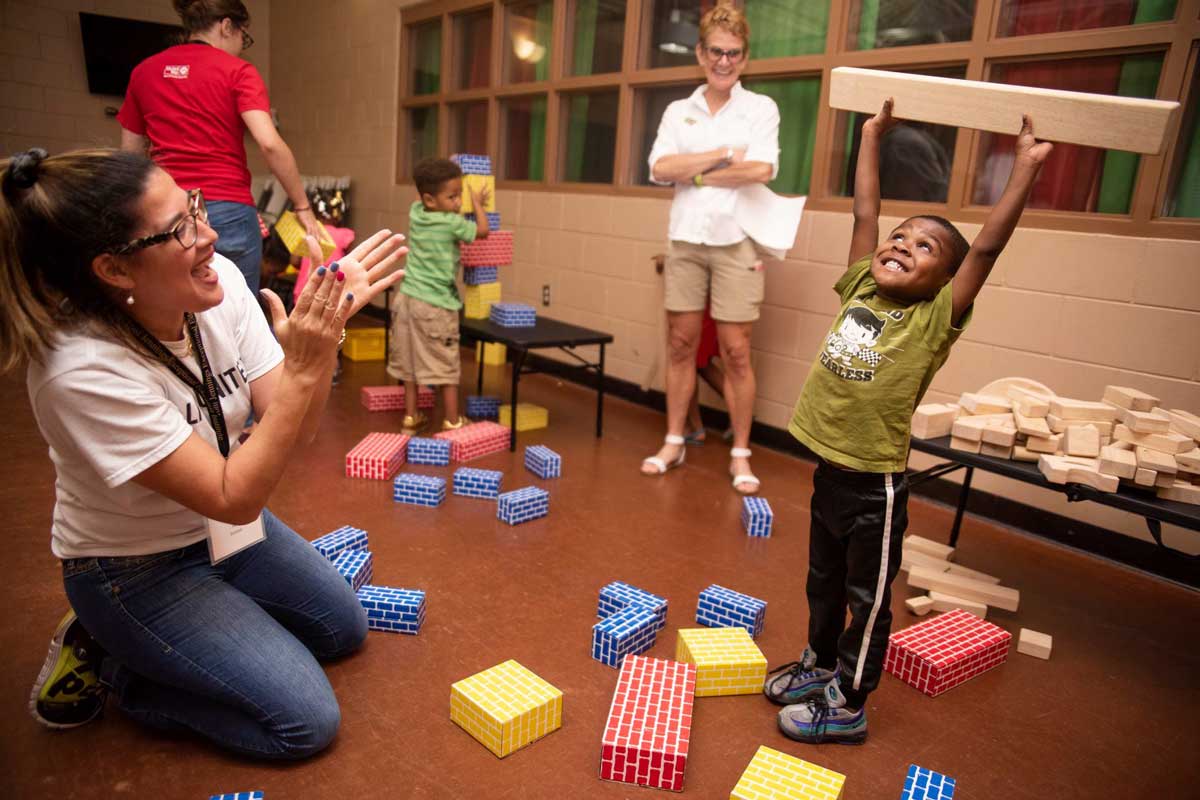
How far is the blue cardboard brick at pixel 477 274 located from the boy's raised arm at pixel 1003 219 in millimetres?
2984

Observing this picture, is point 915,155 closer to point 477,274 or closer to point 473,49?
point 477,274

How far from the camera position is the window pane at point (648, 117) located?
464 cm

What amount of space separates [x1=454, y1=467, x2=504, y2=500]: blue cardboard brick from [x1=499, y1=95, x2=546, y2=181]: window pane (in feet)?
9.64

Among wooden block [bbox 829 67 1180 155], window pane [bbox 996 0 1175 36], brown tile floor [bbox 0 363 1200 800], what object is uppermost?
window pane [bbox 996 0 1175 36]

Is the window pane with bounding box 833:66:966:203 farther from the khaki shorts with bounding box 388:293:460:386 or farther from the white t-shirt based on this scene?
the white t-shirt

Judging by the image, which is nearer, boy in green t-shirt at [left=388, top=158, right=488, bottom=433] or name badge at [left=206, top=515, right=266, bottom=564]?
name badge at [left=206, top=515, right=266, bottom=564]

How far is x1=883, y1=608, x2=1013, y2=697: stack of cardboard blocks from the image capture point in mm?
2123

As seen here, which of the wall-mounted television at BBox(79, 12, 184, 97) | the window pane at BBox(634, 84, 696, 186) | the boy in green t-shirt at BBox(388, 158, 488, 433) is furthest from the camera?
the wall-mounted television at BBox(79, 12, 184, 97)

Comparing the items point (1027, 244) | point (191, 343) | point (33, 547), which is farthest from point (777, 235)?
point (33, 547)

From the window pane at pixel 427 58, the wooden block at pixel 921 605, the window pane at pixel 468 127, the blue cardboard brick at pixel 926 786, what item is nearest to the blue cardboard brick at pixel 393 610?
the blue cardboard brick at pixel 926 786

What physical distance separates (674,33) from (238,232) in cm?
277

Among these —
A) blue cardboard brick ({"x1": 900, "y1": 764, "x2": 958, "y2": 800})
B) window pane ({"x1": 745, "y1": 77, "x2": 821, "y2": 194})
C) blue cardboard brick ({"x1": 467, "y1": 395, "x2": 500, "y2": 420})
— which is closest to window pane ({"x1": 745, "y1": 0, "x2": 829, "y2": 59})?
window pane ({"x1": 745, "y1": 77, "x2": 821, "y2": 194})

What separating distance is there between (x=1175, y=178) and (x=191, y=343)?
10.8ft

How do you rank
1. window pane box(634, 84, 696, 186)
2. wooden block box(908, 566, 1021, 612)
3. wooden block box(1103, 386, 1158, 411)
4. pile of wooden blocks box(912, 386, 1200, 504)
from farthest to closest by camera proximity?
window pane box(634, 84, 696, 186) < wooden block box(908, 566, 1021, 612) < wooden block box(1103, 386, 1158, 411) < pile of wooden blocks box(912, 386, 1200, 504)
